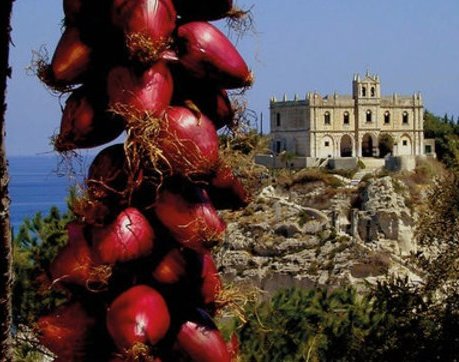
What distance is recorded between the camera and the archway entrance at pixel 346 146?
8975cm

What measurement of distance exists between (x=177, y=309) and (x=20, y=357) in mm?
5855

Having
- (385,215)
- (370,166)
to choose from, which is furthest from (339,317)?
(370,166)

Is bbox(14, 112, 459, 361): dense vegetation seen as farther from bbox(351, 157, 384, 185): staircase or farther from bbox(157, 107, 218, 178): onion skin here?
bbox(351, 157, 384, 185): staircase

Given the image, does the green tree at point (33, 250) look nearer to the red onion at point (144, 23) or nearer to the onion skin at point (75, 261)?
the onion skin at point (75, 261)

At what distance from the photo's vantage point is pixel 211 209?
3.18 m

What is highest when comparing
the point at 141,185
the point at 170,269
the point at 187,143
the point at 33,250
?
the point at 187,143

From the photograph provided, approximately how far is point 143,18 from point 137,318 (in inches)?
34.8

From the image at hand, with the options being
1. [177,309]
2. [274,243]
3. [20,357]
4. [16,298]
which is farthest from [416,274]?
[177,309]

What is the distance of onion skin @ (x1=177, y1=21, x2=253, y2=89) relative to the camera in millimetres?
3234

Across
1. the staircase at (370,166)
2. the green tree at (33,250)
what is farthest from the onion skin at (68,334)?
the staircase at (370,166)

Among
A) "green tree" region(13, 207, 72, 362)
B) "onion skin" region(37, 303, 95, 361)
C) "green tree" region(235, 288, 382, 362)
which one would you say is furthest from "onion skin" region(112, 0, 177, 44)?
"green tree" region(235, 288, 382, 362)

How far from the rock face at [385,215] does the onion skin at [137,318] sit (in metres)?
46.6

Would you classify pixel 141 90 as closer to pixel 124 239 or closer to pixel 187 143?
pixel 187 143

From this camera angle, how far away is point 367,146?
90.4 metres
